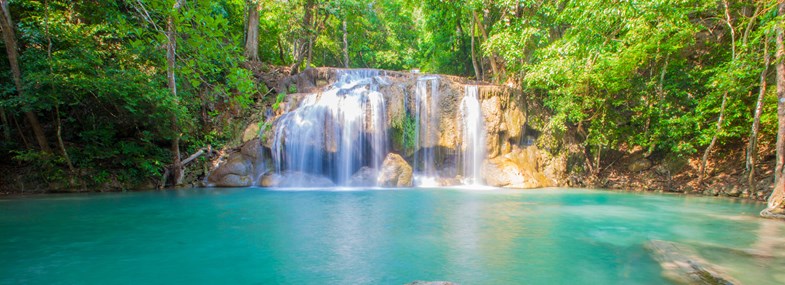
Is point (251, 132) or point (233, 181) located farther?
point (251, 132)

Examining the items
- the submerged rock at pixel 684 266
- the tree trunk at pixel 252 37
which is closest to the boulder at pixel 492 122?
the submerged rock at pixel 684 266

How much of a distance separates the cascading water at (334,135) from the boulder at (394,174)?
2.04 feet

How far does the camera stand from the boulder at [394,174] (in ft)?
39.8

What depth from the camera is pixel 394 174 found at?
12.2 m

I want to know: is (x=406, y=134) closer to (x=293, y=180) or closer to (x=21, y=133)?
(x=293, y=180)

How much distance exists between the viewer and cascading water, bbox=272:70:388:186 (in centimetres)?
1246

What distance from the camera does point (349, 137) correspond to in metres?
12.9

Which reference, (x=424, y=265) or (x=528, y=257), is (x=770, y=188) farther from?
(x=424, y=265)

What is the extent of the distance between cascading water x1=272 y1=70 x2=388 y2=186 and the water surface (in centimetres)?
336

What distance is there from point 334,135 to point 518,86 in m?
7.38

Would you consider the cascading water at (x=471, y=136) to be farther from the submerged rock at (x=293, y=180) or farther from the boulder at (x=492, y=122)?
the submerged rock at (x=293, y=180)

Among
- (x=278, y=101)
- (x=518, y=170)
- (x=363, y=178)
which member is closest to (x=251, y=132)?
(x=278, y=101)

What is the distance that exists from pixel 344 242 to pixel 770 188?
10761mm

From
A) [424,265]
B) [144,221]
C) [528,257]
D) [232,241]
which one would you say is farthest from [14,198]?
[528,257]
